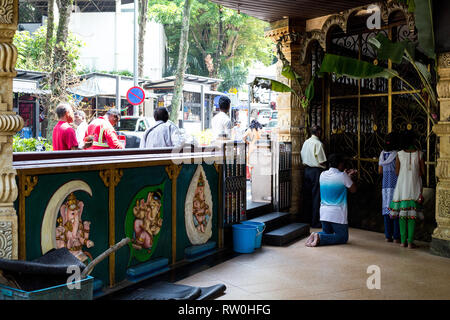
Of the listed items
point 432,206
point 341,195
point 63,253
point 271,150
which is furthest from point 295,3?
point 63,253

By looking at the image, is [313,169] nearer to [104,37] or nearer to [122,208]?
[122,208]

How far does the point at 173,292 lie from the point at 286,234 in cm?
320

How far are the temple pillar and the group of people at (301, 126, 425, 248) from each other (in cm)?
164

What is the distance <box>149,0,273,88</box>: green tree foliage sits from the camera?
25.6m

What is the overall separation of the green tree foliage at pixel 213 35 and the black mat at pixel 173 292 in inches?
859

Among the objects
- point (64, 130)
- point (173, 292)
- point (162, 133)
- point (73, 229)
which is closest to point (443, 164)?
point (162, 133)

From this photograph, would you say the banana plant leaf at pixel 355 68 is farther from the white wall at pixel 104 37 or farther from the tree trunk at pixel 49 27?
the white wall at pixel 104 37

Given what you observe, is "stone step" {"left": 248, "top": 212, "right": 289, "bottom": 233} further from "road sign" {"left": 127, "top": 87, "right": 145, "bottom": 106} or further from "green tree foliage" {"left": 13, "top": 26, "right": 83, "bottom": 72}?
"green tree foliage" {"left": 13, "top": 26, "right": 83, "bottom": 72}

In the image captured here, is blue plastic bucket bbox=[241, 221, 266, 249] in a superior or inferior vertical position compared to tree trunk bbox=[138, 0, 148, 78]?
inferior

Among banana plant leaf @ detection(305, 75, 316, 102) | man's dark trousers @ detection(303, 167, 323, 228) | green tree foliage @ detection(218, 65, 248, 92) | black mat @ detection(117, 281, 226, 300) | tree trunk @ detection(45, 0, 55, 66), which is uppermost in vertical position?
green tree foliage @ detection(218, 65, 248, 92)

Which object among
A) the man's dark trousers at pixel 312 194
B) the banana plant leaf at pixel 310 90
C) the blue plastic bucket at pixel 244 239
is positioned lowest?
the blue plastic bucket at pixel 244 239

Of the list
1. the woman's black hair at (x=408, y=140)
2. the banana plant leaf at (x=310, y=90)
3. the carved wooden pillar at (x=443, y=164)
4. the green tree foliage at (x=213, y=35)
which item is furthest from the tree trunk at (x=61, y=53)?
the green tree foliage at (x=213, y=35)

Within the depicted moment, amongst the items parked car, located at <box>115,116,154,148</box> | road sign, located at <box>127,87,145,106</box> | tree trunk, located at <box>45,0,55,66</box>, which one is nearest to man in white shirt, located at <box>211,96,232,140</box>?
tree trunk, located at <box>45,0,55,66</box>

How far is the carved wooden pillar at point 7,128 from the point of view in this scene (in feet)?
11.6
